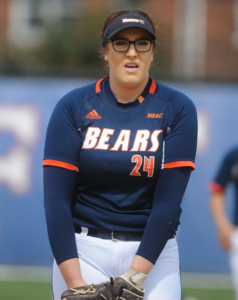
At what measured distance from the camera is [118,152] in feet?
9.06

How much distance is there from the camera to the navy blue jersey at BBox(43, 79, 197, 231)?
277 centimetres

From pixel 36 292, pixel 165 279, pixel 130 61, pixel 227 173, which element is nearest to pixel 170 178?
pixel 165 279

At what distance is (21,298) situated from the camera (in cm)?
659

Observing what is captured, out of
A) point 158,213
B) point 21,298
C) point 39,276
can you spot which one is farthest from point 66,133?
Result: point 39,276

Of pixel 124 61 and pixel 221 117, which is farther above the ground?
pixel 221 117

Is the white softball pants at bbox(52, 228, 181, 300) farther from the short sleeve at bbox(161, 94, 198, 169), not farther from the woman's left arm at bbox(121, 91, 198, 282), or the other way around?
the short sleeve at bbox(161, 94, 198, 169)

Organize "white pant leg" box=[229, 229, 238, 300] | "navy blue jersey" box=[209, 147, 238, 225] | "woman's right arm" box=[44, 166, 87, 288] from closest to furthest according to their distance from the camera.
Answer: "woman's right arm" box=[44, 166, 87, 288], "white pant leg" box=[229, 229, 238, 300], "navy blue jersey" box=[209, 147, 238, 225]

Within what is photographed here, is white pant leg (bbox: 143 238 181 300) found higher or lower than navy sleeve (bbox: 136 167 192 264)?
lower

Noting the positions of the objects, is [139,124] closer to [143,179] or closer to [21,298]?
[143,179]

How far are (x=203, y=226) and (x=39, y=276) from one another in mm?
2564

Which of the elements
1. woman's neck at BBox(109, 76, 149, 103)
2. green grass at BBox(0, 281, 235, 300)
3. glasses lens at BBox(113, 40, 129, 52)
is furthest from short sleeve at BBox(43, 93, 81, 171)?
green grass at BBox(0, 281, 235, 300)

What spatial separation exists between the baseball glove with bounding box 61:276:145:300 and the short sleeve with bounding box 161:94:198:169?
612 mm

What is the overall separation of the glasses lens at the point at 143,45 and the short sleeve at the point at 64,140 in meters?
0.45

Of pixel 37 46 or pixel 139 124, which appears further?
pixel 37 46
